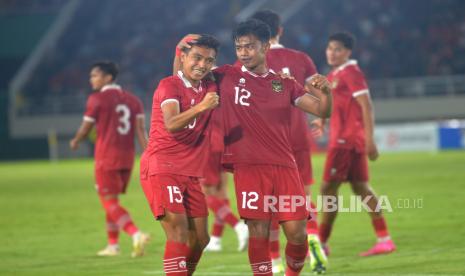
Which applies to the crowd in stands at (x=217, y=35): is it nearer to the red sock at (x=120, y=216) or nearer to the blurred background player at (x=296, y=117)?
the red sock at (x=120, y=216)

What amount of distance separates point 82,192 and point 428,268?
14655 millimetres

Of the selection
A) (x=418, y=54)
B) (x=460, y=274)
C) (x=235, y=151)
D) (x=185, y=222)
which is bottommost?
(x=460, y=274)

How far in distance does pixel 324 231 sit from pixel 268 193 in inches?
149

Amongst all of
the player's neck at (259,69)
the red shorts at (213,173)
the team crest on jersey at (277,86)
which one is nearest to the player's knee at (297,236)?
the team crest on jersey at (277,86)

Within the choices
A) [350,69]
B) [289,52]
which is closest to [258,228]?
[289,52]

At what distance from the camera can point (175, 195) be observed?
24.9ft

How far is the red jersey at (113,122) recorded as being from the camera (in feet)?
41.0

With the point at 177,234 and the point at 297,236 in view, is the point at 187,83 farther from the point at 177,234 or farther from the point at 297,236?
the point at 297,236

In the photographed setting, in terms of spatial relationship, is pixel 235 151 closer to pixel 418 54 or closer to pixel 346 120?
pixel 346 120

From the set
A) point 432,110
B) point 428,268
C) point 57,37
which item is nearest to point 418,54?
point 432,110

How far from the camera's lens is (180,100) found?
7418 millimetres

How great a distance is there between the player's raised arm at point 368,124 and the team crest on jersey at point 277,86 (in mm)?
3474

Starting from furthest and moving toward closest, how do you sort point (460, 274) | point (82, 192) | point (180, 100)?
point (82, 192) < point (460, 274) < point (180, 100)

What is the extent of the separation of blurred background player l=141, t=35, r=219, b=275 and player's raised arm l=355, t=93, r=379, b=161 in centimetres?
355
